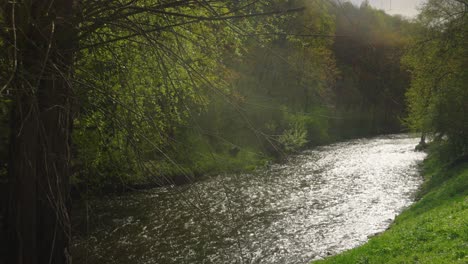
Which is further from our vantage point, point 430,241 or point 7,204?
point 430,241

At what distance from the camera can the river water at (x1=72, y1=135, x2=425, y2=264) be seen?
43.2ft

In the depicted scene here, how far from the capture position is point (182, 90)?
7535mm

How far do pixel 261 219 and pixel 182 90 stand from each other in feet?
35.5

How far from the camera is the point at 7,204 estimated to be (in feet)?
16.5

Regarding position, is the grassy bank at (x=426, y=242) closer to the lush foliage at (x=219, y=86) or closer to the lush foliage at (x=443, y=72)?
the lush foliage at (x=219, y=86)

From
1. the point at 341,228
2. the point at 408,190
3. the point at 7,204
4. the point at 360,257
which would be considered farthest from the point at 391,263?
the point at 408,190

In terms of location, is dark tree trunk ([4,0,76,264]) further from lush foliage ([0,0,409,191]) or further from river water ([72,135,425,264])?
river water ([72,135,425,264])

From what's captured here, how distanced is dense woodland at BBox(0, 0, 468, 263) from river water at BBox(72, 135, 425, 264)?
1.71m

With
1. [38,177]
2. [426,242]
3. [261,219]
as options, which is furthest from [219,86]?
[261,219]

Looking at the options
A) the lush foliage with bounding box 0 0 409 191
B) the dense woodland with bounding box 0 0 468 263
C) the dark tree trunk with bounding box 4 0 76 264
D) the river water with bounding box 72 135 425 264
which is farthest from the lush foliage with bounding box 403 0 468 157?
the dark tree trunk with bounding box 4 0 76 264

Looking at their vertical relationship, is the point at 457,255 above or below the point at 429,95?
below

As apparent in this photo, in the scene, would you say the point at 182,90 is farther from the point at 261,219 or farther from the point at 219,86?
the point at 261,219

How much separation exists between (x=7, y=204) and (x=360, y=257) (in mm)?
9232

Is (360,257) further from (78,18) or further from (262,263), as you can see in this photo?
(78,18)
